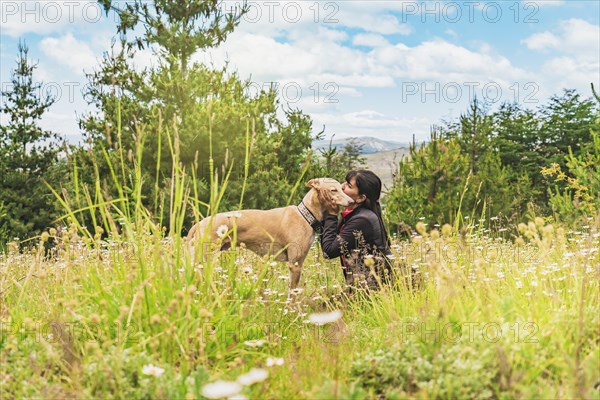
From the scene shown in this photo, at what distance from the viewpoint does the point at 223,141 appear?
13.1 metres

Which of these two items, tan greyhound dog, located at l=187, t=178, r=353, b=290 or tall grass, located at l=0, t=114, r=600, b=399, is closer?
tall grass, located at l=0, t=114, r=600, b=399

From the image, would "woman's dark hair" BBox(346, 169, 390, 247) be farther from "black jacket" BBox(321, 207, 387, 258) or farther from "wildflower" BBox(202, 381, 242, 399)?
"wildflower" BBox(202, 381, 242, 399)

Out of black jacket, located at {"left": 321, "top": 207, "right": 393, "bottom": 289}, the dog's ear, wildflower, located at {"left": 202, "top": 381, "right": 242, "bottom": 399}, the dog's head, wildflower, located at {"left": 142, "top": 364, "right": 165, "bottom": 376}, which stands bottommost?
wildflower, located at {"left": 202, "top": 381, "right": 242, "bottom": 399}

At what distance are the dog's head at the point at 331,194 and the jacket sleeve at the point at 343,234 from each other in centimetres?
16

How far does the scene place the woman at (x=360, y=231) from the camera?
21.1 ft

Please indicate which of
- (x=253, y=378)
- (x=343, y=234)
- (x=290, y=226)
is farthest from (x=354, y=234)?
(x=253, y=378)

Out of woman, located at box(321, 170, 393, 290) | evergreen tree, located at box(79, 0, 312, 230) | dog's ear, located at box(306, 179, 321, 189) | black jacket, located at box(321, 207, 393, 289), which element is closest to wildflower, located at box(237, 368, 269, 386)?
woman, located at box(321, 170, 393, 290)

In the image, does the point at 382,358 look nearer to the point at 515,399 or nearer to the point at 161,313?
the point at 515,399

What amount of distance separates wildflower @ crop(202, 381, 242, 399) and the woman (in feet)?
10.5

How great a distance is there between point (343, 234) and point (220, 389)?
12.2 ft

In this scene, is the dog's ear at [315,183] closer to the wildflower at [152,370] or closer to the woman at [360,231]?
the woman at [360,231]

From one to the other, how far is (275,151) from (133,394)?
37.4ft

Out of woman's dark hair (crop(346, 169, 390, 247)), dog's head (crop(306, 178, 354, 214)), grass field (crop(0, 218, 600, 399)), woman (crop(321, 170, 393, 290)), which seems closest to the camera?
grass field (crop(0, 218, 600, 399))

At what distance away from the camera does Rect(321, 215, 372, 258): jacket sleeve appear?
648 cm
